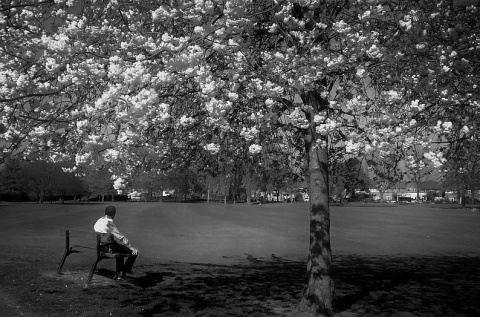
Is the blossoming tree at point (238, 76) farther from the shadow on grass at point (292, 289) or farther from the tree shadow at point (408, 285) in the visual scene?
the tree shadow at point (408, 285)

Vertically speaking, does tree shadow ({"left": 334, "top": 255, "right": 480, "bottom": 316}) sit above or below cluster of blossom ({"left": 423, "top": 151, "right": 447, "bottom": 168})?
below

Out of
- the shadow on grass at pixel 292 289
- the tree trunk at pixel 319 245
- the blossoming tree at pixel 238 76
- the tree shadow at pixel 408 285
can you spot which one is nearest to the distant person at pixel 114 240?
the shadow on grass at pixel 292 289

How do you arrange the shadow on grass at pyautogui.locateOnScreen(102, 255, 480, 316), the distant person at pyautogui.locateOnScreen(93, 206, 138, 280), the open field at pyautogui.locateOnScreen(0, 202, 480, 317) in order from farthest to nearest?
the distant person at pyautogui.locateOnScreen(93, 206, 138, 280), the shadow on grass at pyautogui.locateOnScreen(102, 255, 480, 316), the open field at pyautogui.locateOnScreen(0, 202, 480, 317)

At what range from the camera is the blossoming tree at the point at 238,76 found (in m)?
5.69

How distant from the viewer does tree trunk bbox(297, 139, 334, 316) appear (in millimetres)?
7414

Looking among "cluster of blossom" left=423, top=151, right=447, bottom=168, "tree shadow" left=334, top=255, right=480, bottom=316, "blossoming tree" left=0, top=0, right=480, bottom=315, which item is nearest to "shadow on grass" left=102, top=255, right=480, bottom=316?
"tree shadow" left=334, top=255, right=480, bottom=316

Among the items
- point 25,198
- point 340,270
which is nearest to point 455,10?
point 340,270

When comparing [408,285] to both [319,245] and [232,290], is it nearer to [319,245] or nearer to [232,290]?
[319,245]

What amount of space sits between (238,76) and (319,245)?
3181 millimetres

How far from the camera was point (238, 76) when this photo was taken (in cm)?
625

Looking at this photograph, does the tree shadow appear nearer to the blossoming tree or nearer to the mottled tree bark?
the mottled tree bark

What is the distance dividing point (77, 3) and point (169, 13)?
1.82 metres

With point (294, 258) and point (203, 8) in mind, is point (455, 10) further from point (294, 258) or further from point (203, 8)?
point (294, 258)

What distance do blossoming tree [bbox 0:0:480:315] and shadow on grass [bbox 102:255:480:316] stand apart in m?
1.21
